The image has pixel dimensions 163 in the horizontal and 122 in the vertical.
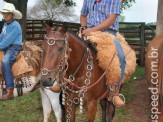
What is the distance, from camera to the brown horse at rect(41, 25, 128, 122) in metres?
3.30

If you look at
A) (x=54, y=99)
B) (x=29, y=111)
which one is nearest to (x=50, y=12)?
(x=29, y=111)

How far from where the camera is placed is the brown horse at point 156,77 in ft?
11.9

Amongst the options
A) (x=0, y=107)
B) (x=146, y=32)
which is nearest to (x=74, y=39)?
(x=0, y=107)

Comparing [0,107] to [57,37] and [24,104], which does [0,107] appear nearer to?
[24,104]

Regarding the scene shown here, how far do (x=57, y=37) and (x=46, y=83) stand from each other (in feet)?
1.86

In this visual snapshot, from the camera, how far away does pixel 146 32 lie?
13.7 m

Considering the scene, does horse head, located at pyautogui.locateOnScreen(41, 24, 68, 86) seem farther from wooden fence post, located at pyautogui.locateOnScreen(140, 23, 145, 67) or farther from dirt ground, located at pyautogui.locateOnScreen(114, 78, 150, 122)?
wooden fence post, located at pyautogui.locateOnScreen(140, 23, 145, 67)

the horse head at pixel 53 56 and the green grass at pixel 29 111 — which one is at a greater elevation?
the horse head at pixel 53 56

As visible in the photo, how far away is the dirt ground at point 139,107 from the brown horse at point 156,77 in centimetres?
203

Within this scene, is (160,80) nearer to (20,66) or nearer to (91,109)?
(91,109)

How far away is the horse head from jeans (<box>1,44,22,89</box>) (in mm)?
1476

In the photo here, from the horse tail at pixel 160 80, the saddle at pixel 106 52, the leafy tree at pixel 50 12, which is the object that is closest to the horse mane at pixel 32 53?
the saddle at pixel 106 52

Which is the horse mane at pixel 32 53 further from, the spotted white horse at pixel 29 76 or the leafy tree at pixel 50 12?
the leafy tree at pixel 50 12

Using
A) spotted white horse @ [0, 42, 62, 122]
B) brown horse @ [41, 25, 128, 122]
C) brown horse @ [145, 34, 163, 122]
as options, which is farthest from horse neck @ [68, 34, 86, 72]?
spotted white horse @ [0, 42, 62, 122]
